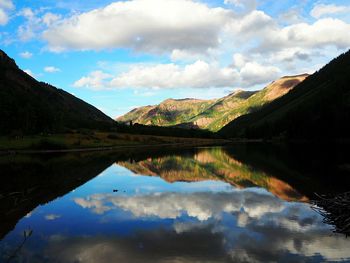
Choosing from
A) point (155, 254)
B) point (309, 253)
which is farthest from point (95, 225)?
point (309, 253)

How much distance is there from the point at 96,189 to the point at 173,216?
2128 cm

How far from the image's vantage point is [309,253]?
2094 centimetres

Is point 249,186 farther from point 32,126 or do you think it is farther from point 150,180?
point 32,126

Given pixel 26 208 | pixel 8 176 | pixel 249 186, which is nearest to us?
pixel 26 208

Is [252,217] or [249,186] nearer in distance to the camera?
[252,217]

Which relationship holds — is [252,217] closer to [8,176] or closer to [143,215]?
[143,215]

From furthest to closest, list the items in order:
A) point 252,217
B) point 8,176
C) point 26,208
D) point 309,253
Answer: point 8,176
point 26,208
point 252,217
point 309,253

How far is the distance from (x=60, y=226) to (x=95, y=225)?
9.21 ft

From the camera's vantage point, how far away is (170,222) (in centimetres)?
2941

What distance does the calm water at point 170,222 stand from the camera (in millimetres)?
21344

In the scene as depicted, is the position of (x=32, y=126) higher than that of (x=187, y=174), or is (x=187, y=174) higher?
(x=32, y=126)

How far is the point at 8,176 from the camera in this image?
60.4 metres

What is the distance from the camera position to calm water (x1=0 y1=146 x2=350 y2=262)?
840 inches

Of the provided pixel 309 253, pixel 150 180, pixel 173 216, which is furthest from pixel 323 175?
pixel 309 253
